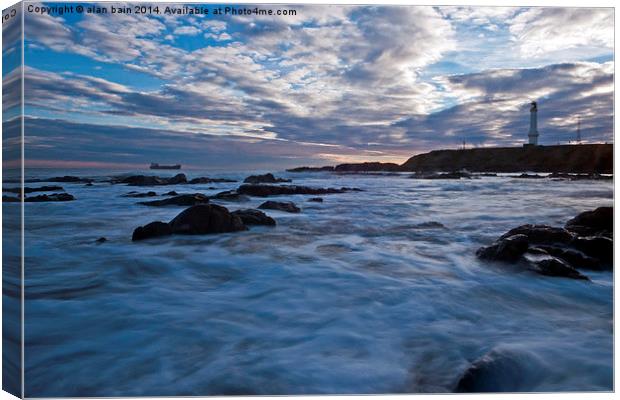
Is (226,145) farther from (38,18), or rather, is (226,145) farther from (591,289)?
(591,289)

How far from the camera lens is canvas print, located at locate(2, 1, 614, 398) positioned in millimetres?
2590

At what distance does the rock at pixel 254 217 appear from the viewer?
428 cm

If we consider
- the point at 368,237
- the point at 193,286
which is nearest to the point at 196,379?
the point at 193,286

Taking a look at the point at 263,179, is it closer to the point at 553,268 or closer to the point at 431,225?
the point at 431,225

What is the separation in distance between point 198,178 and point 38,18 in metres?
1.68

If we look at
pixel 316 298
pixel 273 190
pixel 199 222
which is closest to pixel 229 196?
pixel 199 222

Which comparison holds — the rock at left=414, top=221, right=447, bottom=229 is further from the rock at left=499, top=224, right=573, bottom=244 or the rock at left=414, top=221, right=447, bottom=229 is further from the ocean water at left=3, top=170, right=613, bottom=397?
the rock at left=499, top=224, right=573, bottom=244

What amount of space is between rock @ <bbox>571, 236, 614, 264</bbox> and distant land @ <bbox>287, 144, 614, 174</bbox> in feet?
2.10

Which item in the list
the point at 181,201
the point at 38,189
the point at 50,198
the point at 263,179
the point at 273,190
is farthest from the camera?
the point at 273,190

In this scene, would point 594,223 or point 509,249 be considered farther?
point 509,249

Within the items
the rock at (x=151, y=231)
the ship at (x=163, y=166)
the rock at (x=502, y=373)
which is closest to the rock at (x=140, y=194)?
the rock at (x=151, y=231)

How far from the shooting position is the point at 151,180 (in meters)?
3.77

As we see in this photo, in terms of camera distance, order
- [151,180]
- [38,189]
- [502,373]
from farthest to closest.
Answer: [151,180], [38,189], [502,373]

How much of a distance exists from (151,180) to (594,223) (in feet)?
13.8
